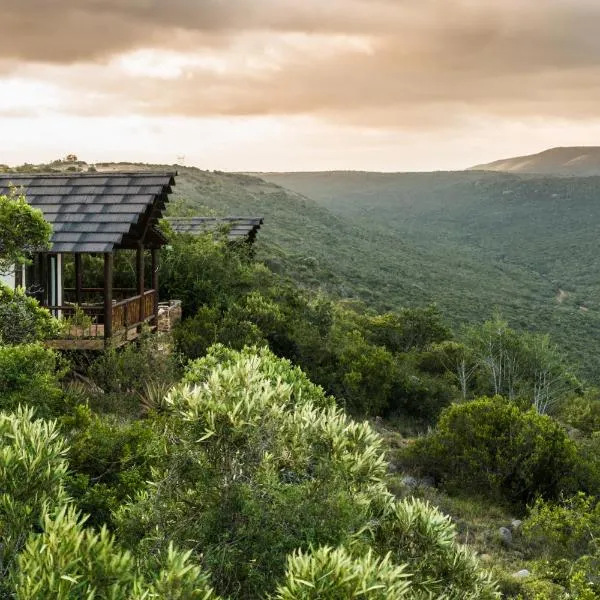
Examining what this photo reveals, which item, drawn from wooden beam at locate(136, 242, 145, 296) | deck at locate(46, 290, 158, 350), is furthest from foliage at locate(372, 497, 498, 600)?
wooden beam at locate(136, 242, 145, 296)

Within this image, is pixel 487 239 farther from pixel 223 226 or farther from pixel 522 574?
pixel 522 574

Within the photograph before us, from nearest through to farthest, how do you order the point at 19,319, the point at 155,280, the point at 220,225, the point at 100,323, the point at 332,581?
the point at 332,581 < the point at 19,319 < the point at 100,323 < the point at 155,280 < the point at 220,225

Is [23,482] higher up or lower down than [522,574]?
higher up

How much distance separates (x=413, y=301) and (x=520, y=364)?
2724 cm

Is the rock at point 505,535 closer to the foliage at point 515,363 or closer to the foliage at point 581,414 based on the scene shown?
the foliage at point 581,414

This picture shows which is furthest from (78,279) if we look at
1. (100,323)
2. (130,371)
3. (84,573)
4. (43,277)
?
(84,573)

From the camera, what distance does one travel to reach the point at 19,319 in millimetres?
11648

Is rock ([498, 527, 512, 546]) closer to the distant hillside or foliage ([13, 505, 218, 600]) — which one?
foliage ([13, 505, 218, 600])

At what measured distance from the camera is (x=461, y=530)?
39.8ft

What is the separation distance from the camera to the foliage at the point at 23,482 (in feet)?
19.2

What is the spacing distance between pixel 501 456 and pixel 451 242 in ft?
331

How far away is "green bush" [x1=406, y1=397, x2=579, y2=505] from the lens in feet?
48.1

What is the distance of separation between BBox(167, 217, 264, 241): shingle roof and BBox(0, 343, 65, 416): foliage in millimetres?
15926

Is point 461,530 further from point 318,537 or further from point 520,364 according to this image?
point 520,364
